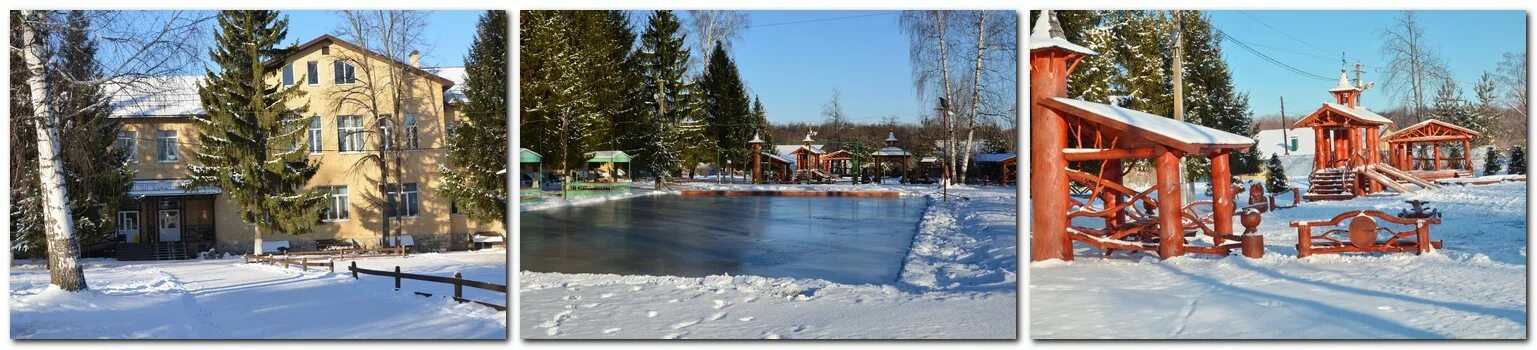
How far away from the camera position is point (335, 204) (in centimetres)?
371

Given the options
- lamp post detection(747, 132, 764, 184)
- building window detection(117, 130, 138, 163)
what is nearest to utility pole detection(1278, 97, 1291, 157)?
lamp post detection(747, 132, 764, 184)

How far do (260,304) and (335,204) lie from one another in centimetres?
52

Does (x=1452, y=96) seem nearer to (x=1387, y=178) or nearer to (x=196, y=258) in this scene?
(x=1387, y=178)

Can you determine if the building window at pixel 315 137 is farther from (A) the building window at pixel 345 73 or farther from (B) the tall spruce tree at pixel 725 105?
(B) the tall spruce tree at pixel 725 105

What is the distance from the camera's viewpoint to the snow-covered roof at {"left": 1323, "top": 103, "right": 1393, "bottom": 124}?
12.9 feet

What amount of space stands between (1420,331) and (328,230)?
4362 millimetres

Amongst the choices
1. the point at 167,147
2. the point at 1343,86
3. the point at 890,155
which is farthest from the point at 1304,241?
the point at 167,147

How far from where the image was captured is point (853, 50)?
3.77 meters

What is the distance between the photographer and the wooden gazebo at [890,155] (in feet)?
13.0

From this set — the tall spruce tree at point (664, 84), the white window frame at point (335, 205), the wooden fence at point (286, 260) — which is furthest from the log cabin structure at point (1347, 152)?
the wooden fence at point (286, 260)

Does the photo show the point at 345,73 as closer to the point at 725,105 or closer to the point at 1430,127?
the point at 725,105

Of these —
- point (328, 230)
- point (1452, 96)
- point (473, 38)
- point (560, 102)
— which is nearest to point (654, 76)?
point (560, 102)

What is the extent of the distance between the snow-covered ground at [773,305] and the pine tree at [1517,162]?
2220 mm

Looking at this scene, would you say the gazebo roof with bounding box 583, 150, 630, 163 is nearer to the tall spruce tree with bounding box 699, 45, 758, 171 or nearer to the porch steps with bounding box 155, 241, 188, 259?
the tall spruce tree with bounding box 699, 45, 758, 171
